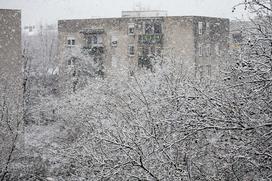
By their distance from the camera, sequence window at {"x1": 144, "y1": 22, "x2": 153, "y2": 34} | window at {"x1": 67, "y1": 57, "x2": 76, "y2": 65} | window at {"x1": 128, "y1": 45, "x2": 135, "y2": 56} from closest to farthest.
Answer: window at {"x1": 67, "y1": 57, "x2": 76, "y2": 65} → window at {"x1": 144, "y1": 22, "x2": 153, "y2": 34} → window at {"x1": 128, "y1": 45, "x2": 135, "y2": 56}

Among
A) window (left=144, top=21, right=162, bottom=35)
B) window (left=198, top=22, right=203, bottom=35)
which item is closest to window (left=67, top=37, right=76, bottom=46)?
window (left=144, top=21, right=162, bottom=35)

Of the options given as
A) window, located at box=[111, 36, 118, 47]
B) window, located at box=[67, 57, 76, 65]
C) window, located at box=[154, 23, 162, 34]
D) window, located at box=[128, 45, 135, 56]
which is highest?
window, located at box=[154, 23, 162, 34]

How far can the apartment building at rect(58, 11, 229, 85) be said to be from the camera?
41.6 meters

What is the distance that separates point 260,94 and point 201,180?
1.83 m

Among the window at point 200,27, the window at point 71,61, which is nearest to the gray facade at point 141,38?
the window at point 200,27

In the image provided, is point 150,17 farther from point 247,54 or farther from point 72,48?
point 247,54

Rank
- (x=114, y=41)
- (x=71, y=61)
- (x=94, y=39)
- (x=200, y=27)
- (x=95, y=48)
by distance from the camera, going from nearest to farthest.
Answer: (x=71, y=61) < (x=200, y=27) < (x=95, y=48) < (x=114, y=41) < (x=94, y=39)

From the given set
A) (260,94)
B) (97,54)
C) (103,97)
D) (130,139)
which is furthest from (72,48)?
(260,94)

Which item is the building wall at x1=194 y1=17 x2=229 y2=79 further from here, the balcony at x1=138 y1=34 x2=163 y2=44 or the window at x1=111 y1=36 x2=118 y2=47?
the window at x1=111 y1=36 x2=118 y2=47

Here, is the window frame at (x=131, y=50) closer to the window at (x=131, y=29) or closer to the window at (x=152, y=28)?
the window at (x=131, y=29)

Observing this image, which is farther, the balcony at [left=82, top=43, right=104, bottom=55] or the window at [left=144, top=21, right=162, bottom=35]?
the balcony at [left=82, top=43, right=104, bottom=55]

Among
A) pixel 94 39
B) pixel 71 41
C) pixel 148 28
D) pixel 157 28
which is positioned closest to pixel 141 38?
pixel 148 28

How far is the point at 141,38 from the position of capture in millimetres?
42281

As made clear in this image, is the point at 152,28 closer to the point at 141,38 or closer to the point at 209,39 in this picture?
the point at 141,38
